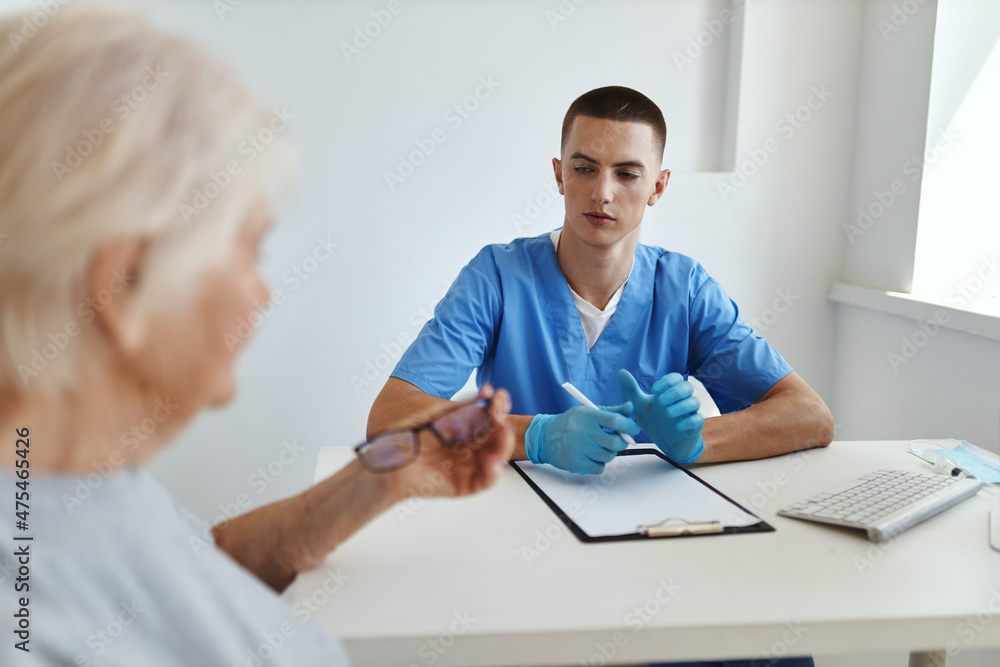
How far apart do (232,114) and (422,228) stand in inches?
69.4

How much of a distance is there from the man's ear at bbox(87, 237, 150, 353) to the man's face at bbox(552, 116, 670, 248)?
120 centimetres

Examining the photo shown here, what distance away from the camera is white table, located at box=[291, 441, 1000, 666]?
688 millimetres

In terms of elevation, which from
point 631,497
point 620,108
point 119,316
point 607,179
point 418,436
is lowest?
point 631,497

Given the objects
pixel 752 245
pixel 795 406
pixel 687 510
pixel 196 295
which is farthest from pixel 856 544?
pixel 752 245

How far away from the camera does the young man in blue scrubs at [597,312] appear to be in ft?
5.06

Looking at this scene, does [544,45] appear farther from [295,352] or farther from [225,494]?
[225,494]

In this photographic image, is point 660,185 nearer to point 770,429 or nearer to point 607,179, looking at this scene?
point 607,179

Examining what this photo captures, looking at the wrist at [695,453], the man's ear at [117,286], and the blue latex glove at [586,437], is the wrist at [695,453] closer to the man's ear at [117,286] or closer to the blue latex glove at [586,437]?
the blue latex glove at [586,437]

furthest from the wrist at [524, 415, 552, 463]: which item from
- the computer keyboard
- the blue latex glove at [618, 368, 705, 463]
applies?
the computer keyboard

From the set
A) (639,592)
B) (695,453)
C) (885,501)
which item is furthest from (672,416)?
(639,592)

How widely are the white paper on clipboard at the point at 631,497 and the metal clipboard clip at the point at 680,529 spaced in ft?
0.05

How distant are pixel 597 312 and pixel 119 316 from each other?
1238mm

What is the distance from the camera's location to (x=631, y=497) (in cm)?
104

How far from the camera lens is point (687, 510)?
38.7 inches
